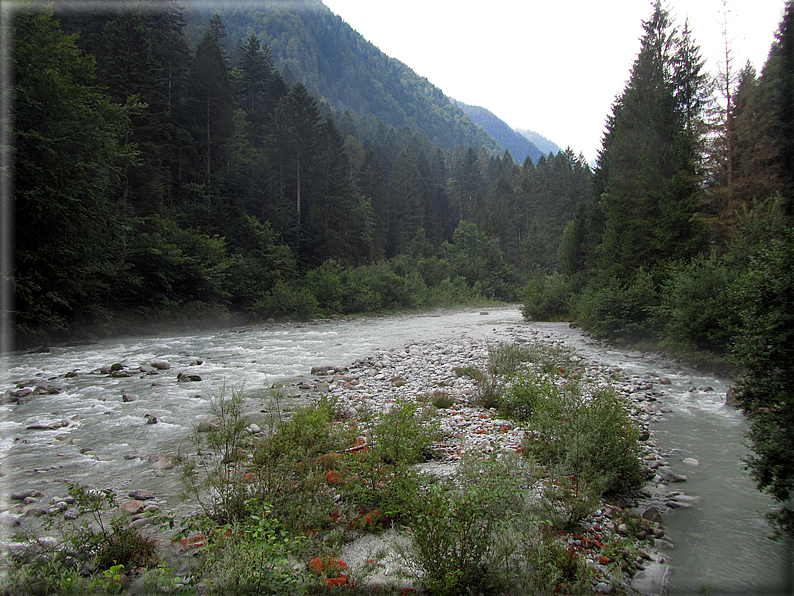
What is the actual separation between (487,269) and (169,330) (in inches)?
1791

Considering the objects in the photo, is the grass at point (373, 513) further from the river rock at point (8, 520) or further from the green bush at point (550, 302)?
the green bush at point (550, 302)

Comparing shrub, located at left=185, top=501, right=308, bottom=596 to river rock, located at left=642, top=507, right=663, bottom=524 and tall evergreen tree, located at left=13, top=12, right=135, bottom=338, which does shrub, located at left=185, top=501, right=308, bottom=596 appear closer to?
river rock, located at left=642, top=507, right=663, bottom=524

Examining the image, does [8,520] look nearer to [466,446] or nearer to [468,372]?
[466,446]

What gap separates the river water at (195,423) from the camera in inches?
157

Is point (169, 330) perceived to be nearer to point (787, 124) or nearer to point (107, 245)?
point (107, 245)

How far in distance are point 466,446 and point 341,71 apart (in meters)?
203

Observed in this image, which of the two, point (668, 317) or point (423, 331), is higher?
point (668, 317)

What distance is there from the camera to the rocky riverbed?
3.78 meters

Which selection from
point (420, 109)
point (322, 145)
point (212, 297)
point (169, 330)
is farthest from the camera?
point (420, 109)

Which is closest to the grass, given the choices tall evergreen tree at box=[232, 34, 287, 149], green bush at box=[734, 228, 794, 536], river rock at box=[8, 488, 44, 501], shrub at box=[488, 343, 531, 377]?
river rock at box=[8, 488, 44, 501]

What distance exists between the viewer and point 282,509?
13.4 ft

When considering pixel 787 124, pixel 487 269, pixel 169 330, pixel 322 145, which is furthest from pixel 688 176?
pixel 487 269

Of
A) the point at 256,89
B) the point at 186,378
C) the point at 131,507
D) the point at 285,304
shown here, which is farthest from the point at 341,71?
the point at 131,507

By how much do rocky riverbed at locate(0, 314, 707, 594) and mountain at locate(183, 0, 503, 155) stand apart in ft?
464
